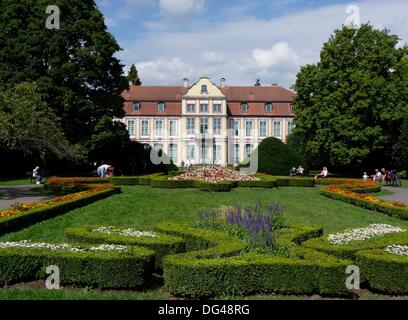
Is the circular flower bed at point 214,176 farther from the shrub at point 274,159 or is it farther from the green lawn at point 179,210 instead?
the shrub at point 274,159

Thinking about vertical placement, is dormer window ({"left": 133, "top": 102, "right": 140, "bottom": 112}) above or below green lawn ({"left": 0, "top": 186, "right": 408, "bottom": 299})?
above

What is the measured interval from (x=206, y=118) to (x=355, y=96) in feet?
85.9

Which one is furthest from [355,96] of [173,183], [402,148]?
[173,183]

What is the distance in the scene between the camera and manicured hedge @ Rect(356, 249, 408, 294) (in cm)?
802

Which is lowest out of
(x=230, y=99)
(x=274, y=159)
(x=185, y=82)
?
(x=274, y=159)

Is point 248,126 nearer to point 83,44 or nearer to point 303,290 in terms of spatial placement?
point 83,44

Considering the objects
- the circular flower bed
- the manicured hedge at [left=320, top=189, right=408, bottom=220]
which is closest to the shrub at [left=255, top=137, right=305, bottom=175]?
the circular flower bed

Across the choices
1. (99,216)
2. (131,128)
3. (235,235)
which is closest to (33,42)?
(99,216)

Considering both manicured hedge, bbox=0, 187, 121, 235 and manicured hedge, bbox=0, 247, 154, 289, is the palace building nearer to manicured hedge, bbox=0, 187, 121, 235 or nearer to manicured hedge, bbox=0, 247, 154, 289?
manicured hedge, bbox=0, 187, 121, 235

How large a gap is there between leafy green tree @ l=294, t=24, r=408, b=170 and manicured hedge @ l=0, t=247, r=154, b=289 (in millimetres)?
29181

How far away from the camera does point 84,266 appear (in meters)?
8.15

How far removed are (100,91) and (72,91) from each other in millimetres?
2606

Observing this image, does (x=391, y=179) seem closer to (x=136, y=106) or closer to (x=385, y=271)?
(x=385, y=271)

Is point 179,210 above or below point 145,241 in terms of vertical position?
below
